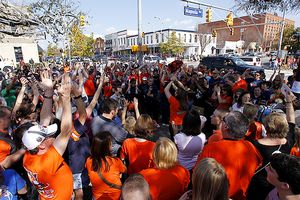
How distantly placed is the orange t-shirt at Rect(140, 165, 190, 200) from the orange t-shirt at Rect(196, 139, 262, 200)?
41 centimetres

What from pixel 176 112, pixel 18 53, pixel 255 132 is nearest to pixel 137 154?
pixel 255 132

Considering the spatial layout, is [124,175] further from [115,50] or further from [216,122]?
[115,50]

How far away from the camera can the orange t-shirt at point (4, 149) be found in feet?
9.47

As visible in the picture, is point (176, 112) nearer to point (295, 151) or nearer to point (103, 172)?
point (295, 151)

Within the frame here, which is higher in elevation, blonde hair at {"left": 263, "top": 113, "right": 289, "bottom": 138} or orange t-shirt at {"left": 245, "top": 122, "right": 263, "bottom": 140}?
blonde hair at {"left": 263, "top": 113, "right": 289, "bottom": 138}

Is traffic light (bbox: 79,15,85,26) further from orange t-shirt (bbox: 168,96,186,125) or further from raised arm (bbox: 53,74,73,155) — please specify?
raised arm (bbox: 53,74,73,155)

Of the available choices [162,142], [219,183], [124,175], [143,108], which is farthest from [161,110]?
[219,183]

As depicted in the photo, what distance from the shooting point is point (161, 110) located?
8547 millimetres

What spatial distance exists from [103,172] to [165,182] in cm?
73

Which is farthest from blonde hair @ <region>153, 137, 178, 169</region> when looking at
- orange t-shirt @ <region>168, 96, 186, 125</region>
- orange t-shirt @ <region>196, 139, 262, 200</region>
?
orange t-shirt @ <region>168, 96, 186, 125</region>

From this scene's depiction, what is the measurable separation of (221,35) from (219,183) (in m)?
89.5

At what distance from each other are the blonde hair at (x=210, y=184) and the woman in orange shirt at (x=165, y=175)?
538 mm

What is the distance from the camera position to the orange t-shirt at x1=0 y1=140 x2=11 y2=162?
9.47ft

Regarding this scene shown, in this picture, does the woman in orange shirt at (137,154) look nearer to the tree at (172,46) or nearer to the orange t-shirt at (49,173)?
the orange t-shirt at (49,173)
